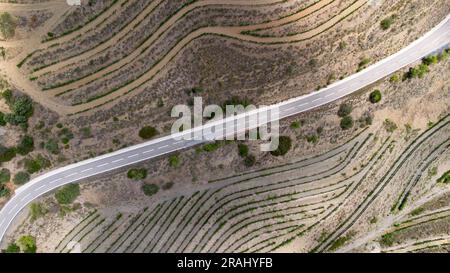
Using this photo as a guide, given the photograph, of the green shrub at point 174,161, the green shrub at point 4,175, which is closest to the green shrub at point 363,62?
the green shrub at point 174,161

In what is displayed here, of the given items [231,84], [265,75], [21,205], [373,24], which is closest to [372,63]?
[373,24]

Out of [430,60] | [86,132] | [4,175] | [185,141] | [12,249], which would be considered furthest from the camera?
[430,60]

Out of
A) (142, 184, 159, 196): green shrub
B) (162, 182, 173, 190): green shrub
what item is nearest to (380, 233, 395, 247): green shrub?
(162, 182, 173, 190): green shrub

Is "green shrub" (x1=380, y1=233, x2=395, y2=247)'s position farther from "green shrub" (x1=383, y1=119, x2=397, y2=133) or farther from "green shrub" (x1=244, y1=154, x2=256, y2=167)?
"green shrub" (x1=244, y1=154, x2=256, y2=167)

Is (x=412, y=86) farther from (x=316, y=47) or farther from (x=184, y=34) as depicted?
(x=184, y=34)

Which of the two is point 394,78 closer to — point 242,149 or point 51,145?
point 242,149

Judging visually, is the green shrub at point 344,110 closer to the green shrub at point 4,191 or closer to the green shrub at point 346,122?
the green shrub at point 346,122

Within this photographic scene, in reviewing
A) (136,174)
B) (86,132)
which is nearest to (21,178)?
(86,132)
